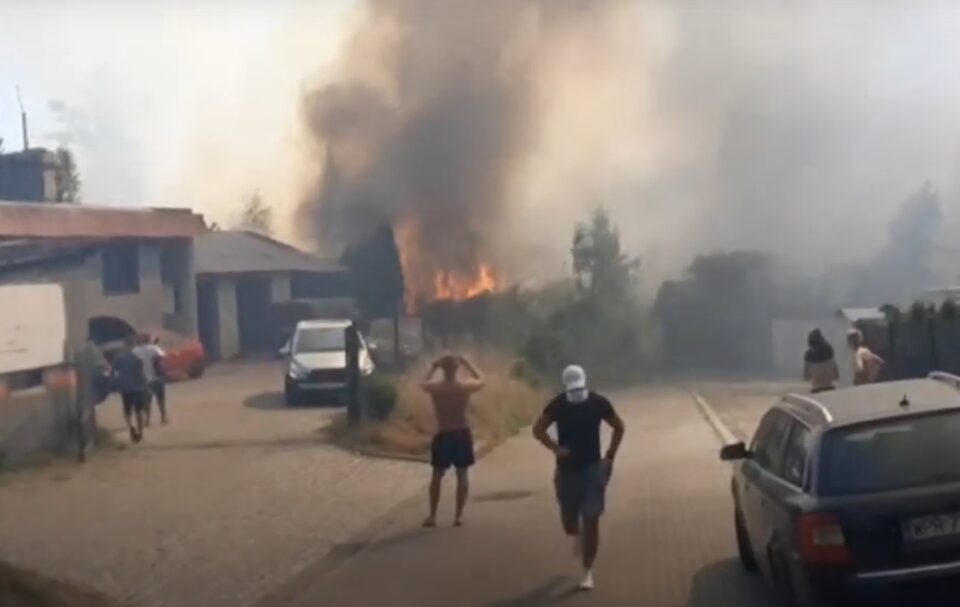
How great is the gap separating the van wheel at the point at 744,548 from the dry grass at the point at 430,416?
29.1 ft

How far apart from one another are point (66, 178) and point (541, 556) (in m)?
50.5

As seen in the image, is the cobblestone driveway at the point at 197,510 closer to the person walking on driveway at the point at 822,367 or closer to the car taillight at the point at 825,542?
the car taillight at the point at 825,542

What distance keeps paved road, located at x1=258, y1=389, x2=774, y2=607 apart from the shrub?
14.7ft

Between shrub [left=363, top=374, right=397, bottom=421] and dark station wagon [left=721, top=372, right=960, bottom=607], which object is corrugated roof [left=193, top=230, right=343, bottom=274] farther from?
dark station wagon [left=721, top=372, right=960, bottom=607]

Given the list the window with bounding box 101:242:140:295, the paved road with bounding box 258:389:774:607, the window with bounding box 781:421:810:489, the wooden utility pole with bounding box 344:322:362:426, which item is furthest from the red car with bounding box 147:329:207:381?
the window with bounding box 781:421:810:489

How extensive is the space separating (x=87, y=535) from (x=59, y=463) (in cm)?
565

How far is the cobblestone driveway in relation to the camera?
484 inches

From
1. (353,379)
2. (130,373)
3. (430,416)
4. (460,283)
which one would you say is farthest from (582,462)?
(460,283)

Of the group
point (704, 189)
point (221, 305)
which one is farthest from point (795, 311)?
point (221, 305)

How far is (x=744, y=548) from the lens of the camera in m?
11.2

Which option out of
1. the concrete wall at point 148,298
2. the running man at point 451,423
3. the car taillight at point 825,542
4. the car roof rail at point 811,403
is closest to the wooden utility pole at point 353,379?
the running man at point 451,423

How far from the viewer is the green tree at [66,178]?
2021 inches

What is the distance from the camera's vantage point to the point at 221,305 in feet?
156

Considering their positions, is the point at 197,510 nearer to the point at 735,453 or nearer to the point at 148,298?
the point at 735,453
